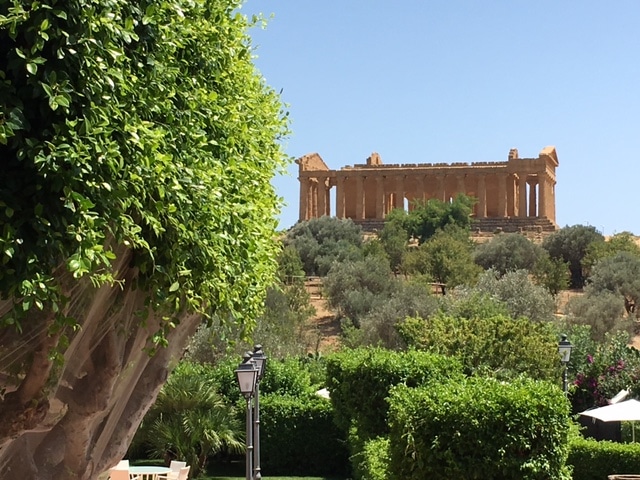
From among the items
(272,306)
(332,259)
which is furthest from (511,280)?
(332,259)

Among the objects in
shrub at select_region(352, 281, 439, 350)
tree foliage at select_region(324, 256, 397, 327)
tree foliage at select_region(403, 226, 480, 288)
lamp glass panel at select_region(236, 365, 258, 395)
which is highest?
tree foliage at select_region(403, 226, 480, 288)

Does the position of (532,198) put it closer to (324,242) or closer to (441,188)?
(441,188)

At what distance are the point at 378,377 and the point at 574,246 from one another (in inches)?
2322

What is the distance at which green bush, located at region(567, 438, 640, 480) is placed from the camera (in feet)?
67.6

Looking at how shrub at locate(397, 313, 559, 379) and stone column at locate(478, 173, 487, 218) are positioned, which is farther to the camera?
stone column at locate(478, 173, 487, 218)

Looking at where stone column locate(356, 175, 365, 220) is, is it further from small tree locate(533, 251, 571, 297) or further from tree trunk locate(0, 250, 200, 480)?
tree trunk locate(0, 250, 200, 480)

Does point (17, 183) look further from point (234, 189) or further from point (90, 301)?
point (234, 189)

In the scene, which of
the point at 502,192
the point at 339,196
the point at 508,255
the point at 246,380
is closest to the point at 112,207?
the point at 246,380

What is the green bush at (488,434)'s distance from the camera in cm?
1320

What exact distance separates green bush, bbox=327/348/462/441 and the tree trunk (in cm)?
984

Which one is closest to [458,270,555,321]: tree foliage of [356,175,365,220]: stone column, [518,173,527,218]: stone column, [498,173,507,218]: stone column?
[518,173,527,218]: stone column

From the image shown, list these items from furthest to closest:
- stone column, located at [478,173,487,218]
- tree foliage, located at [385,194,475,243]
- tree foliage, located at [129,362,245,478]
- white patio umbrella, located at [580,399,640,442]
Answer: stone column, located at [478,173,487,218]
tree foliage, located at [385,194,475,243]
tree foliage, located at [129,362,245,478]
white patio umbrella, located at [580,399,640,442]

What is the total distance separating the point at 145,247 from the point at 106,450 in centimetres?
319

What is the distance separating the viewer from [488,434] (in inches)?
523
